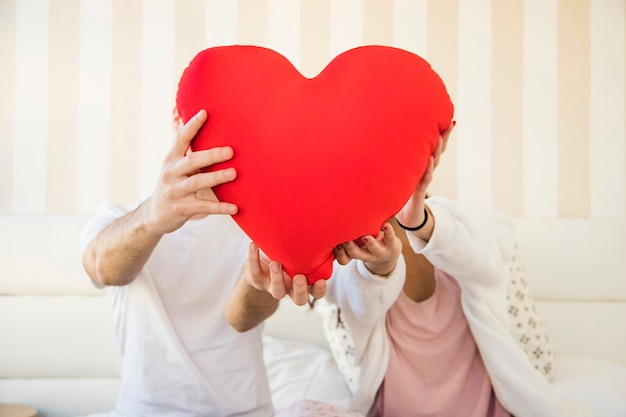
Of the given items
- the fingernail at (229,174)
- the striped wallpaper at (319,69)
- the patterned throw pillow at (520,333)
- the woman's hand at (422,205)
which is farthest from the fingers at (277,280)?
the striped wallpaper at (319,69)

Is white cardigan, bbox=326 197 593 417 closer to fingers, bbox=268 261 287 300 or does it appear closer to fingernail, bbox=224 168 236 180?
fingers, bbox=268 261 287 300

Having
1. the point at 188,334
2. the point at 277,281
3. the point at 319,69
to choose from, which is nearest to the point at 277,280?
the point at 277,281

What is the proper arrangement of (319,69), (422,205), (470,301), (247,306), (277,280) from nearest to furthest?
(277,280), (422,205), (247,306), (470,301), (319,69)

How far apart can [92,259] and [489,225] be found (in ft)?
2.59

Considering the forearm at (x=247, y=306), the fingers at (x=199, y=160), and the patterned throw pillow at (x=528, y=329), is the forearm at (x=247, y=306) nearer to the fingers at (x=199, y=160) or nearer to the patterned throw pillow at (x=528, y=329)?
the fingers at (x=199, y=160)

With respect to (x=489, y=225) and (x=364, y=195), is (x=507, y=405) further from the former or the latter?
(x=364, y=195)

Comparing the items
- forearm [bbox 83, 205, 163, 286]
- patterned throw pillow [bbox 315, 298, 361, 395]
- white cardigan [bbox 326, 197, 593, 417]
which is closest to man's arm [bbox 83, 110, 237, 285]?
forearm [bbox 83, 205, 163, 286]

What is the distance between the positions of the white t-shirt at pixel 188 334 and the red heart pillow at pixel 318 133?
542mm

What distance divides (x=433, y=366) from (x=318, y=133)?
2.42 ft

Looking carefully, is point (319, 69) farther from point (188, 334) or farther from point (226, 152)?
point (226, 152)

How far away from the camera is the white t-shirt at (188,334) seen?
4.25ft

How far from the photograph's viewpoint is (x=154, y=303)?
1.30 m

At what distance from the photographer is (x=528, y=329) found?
1.69m

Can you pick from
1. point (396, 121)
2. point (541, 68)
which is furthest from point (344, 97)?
point (541, 68)
